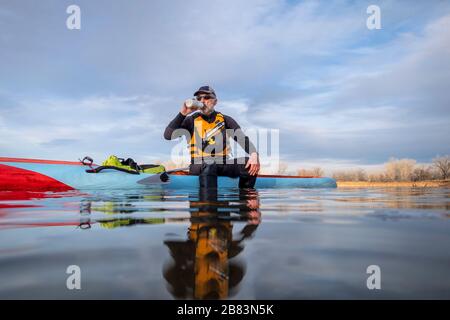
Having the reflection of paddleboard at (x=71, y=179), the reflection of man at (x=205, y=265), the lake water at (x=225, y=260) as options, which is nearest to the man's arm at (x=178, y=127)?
the reflection of paddleboard at (x=71, y=179)

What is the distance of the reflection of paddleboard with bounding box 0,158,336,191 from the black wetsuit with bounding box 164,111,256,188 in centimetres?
46

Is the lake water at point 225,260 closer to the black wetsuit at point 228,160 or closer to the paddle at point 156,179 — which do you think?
the black wetsuit at point 228,160

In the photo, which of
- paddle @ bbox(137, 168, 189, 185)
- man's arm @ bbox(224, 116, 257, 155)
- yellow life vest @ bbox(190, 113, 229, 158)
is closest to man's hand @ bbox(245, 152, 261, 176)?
man's arm @ bbox(224, 116, 257, 155)

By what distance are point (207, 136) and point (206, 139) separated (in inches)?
2.7

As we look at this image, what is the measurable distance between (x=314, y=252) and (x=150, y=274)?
605mm

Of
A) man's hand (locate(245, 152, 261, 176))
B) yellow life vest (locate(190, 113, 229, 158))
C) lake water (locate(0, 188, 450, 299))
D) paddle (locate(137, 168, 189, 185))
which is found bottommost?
lake water (locate(0, 188, 450, 299))

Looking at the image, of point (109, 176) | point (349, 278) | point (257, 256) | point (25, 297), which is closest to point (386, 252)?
point (349, 278)

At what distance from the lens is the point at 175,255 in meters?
1.10

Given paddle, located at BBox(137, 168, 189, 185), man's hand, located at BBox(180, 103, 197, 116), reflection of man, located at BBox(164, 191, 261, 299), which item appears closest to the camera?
reflection of man, located at BBox(164, 191, 261, 299)

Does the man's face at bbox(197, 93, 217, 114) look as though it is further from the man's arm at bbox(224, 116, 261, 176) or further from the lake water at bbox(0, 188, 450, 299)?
the lake water at bbox(0, 188, 450, 299)

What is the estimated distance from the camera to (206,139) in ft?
21.5

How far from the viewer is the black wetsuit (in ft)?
20.8

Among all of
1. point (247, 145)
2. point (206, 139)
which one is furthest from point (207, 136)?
point (247, 145)
